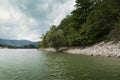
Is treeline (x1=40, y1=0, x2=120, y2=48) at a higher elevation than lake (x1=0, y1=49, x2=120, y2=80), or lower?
higher

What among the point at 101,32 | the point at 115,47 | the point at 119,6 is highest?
the point at 119,6

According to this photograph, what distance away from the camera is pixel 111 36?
2085 inches

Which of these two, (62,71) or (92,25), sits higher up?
(92,25)

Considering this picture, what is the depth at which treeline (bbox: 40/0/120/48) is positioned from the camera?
193ft

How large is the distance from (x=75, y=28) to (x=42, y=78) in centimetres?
6200

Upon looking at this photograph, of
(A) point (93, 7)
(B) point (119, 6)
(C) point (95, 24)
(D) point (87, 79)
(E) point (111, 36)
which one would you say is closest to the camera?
(D) point (87, 79)

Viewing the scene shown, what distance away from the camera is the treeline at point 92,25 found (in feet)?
Result: 193

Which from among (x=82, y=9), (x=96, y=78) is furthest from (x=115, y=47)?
(x=82, y=9)

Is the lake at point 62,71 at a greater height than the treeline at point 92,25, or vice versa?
the treeline at point 92,25

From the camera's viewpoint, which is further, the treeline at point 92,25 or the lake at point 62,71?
the treeline at point 92,25

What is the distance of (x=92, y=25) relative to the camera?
209 ft

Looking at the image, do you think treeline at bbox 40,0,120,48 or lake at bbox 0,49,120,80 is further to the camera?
treeline at bbox 40,0,120,48

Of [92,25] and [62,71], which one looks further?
[92,25]

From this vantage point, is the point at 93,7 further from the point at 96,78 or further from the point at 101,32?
the point at 96,78
